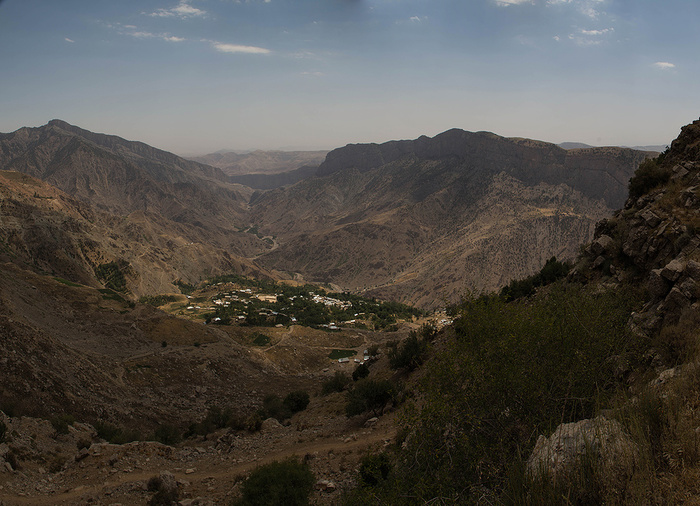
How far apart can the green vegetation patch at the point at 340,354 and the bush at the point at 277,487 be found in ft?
125

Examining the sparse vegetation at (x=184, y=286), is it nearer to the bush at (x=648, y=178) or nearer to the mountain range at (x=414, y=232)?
the mountain range at (x=414, y=232)

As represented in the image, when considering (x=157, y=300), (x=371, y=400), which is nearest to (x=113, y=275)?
(x=157, y=300)

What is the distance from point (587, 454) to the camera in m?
4.46

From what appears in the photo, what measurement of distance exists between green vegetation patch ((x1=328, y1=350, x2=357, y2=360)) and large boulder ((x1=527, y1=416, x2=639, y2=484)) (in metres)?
45.2

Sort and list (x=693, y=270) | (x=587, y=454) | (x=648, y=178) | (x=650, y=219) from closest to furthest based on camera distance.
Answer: (x=587, y=454)
(x=693, y=270)
(x=650, y=219)
(x=648, y=178)

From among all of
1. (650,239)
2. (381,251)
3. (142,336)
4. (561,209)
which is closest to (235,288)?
(142,336)

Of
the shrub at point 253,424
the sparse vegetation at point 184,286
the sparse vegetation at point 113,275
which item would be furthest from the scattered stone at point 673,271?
the sparse vegetation at point 184,286

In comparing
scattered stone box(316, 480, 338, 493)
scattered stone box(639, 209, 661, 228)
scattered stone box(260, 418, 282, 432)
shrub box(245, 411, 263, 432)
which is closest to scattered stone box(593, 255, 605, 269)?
scattered stone box(639, 209, 661, 228)

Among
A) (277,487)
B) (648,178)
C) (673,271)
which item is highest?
(648,178)

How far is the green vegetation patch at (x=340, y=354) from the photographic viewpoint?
4906cm

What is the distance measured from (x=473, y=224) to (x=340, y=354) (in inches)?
3985

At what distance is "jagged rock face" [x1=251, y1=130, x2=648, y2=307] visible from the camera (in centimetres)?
11012

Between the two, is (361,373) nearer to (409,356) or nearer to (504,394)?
(409,356)

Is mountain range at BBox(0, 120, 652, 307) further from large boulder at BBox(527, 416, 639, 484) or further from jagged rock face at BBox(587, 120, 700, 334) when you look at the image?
large boulder at BBox(527, 416, 639, 484)
